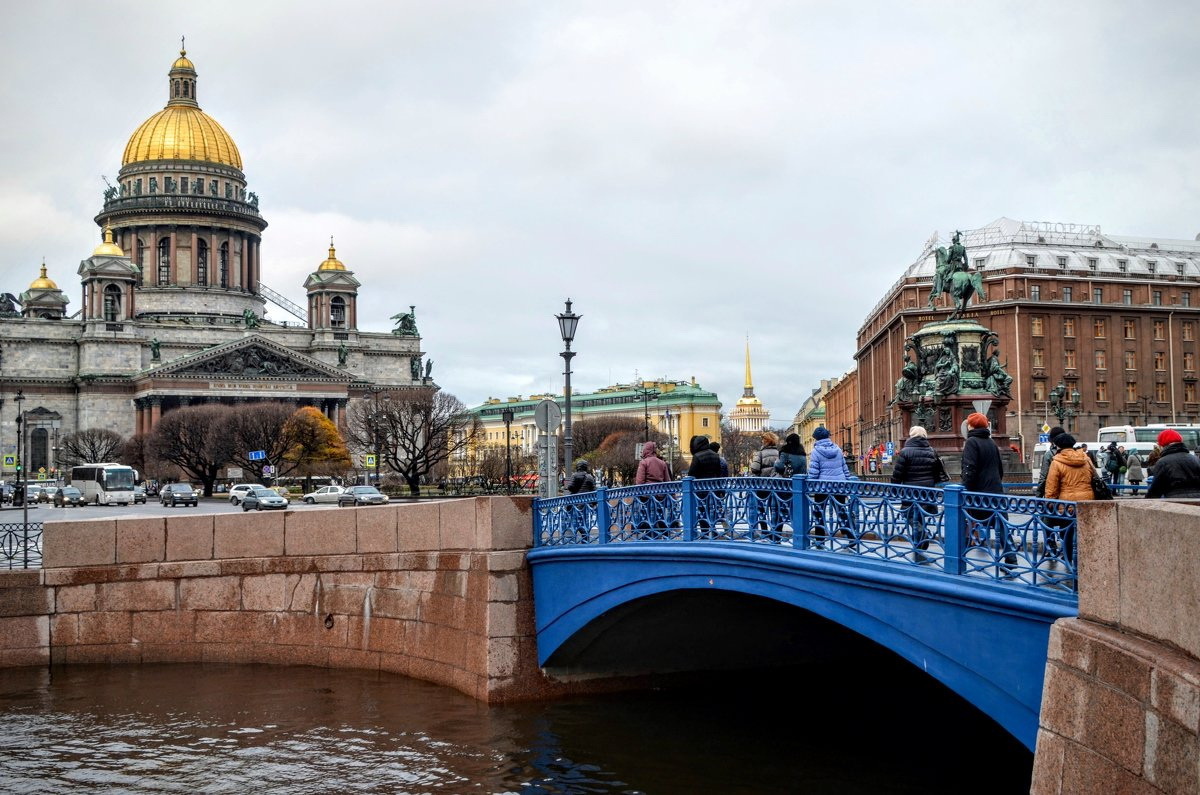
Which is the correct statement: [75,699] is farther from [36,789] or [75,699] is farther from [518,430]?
[518,430]

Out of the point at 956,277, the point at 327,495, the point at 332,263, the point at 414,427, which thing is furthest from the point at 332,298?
the point at 956,277

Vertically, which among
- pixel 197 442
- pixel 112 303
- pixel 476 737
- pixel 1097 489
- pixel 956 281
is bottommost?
pixel 476 737

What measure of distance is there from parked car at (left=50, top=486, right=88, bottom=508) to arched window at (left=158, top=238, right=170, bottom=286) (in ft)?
174

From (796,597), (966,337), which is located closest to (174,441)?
(966,337)

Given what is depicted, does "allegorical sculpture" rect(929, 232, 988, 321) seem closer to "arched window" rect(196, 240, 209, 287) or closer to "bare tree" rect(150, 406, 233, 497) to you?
"bare tree" rect(150, 406, 233, 497)

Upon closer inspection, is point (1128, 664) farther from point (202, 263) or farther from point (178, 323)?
point (202, 263)

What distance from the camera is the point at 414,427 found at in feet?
219

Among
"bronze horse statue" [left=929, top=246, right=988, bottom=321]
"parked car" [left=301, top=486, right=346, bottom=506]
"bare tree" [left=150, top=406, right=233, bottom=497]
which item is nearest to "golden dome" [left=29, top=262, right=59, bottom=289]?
"bare tree" [left=150, top=406, right=233, bottom=497]

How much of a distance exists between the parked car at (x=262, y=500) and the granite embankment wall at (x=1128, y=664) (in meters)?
43.3

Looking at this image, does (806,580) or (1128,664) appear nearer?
(1128,664)

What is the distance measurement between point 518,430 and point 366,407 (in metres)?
105

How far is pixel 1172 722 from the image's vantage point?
6590 mm

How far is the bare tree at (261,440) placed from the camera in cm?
7519

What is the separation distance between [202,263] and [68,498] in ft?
180
